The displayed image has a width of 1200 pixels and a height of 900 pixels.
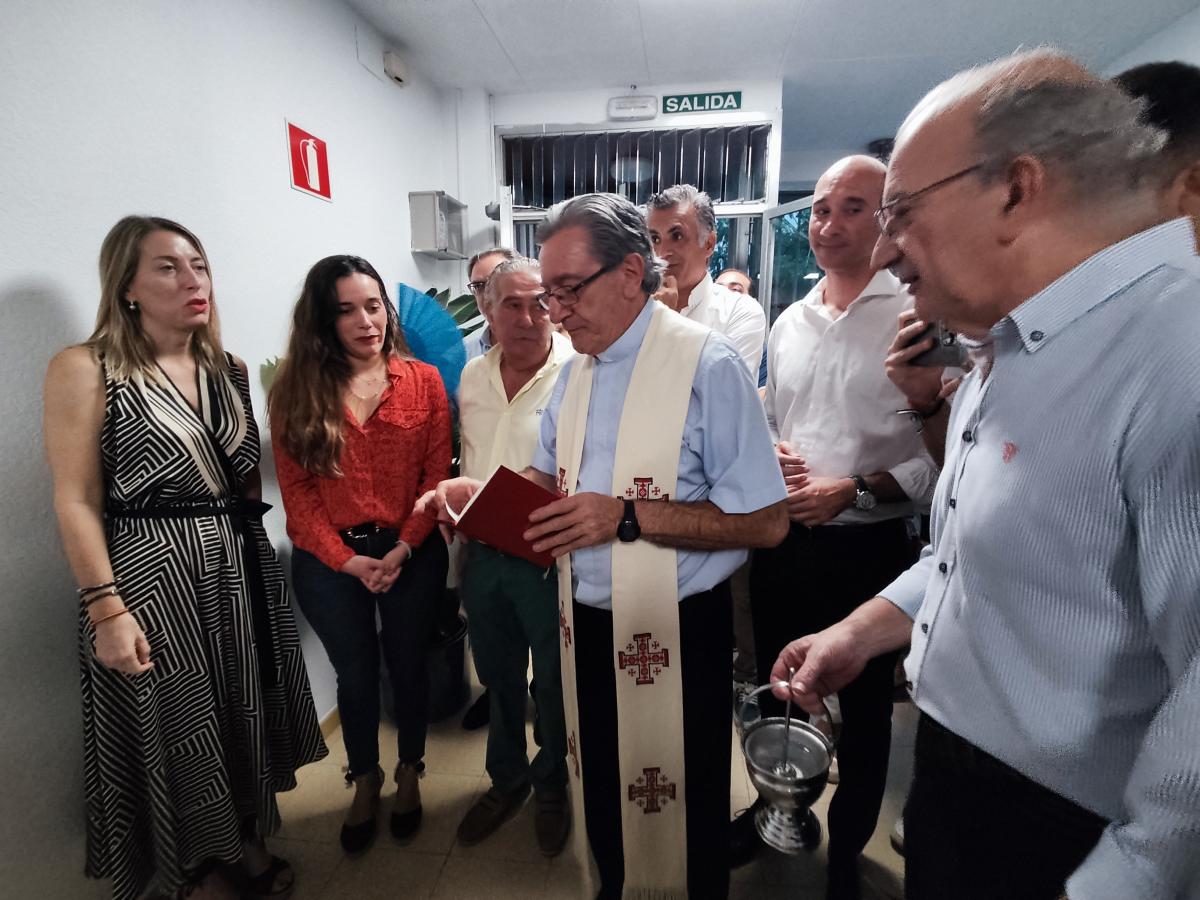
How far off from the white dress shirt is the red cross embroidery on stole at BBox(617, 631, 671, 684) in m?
0.65

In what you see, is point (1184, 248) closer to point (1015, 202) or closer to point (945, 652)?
point (1015, 202)

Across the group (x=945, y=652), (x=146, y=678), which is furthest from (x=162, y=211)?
(x=945, y=652)

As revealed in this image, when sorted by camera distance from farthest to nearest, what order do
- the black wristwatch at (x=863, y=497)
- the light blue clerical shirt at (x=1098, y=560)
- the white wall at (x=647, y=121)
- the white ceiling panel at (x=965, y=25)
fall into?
the white wall at (x=647, y=121) < the white ceiling panel at (x=965, y=25) < the black wristwatch at (x=863, y=497) < the light blue clerical shirt at (x=1098, y=560)

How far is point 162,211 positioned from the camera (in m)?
1.81

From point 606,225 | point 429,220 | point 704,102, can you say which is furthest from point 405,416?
point 704,102

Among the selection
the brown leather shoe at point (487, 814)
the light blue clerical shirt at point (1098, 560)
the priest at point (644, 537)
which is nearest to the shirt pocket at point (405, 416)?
the priest at point (644, 537)

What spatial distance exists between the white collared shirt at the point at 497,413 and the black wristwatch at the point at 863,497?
924mm

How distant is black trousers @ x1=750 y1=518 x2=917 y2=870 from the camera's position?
1600 millimetres

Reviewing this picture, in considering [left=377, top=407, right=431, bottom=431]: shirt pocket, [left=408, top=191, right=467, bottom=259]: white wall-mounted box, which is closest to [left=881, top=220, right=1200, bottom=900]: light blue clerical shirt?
[left=377, top=407, right=431, bottom=431]: shirt pocket

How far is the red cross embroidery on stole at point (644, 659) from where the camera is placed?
1.37m

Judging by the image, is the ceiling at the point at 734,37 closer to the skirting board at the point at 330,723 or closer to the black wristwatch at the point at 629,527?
the black wristwatch at the point at 629,527

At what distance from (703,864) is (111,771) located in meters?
1.48

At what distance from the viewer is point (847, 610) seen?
1674mm

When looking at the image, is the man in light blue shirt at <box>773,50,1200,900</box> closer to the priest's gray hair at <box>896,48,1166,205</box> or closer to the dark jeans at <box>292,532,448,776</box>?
the priest's gray hair at <box>896,48,1166,205</box>
